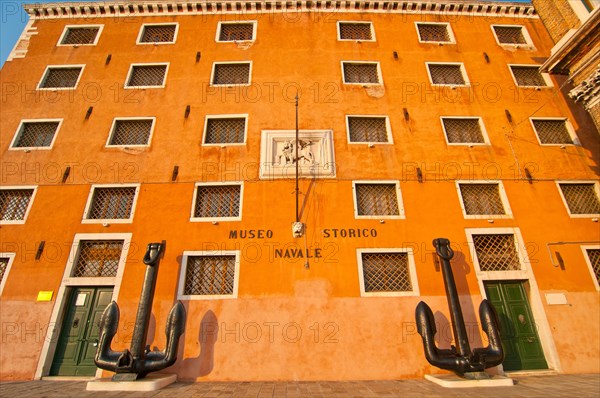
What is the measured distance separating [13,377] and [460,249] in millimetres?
12612

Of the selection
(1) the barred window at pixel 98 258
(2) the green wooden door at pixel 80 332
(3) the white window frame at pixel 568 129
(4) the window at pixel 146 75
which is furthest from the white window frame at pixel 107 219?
(3) the white window frame at pixel 568 129

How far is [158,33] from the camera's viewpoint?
13492mm

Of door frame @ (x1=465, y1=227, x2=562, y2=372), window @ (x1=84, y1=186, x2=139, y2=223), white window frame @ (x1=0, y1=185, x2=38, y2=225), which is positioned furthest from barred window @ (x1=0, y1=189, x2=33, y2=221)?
door frame @ (x1=465, y1=227, x2=562, y2=372)

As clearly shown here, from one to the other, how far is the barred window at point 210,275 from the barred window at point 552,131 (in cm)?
1193

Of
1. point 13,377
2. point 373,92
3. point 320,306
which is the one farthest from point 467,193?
point 13,377

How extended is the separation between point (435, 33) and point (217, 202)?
12.6m

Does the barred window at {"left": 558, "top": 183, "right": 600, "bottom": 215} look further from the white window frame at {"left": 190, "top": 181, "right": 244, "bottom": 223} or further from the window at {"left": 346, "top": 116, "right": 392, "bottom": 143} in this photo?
the white window frame at {"left": 190, "top": 181, "right": 244, "bottom": 223}

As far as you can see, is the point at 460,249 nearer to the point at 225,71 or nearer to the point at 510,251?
the point at 510,251

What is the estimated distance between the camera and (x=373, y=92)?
11523 mm

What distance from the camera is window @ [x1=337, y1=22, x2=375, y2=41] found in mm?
13289

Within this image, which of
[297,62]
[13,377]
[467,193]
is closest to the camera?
[13,377]

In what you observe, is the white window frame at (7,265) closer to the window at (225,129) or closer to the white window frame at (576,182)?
the window at (225,129)

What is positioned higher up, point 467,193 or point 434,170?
point 434,170

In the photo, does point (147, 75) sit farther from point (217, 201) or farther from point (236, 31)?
point (217, 201)
